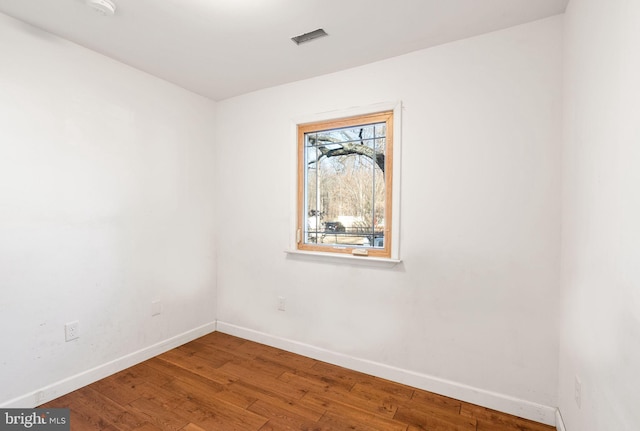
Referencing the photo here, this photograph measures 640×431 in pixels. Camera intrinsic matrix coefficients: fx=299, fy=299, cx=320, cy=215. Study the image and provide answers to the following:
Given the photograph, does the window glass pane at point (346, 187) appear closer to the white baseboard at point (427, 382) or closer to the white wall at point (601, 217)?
the white baseboard at point (427, 382)

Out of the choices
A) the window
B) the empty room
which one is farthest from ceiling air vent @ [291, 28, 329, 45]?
the window

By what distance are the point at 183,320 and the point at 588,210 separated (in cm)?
323

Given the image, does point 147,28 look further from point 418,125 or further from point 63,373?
point 63,373

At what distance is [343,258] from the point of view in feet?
8.32

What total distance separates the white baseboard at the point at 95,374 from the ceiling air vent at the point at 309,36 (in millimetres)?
2817

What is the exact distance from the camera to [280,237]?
287 centimetres

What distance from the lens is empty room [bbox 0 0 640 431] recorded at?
1.73m

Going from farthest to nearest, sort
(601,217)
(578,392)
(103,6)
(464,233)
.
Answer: (464,233), (103,6), (578,392), (601,217)

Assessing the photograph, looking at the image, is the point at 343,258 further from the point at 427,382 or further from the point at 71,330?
the point at 71,330

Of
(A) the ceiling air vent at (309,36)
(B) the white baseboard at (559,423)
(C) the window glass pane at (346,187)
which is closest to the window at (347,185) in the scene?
(C) the window glass pane at (346,187)

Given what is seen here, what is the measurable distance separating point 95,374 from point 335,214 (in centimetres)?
226

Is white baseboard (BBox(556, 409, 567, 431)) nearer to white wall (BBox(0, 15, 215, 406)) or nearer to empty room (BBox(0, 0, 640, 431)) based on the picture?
empty room (BBox(0, 0, 640, 431))

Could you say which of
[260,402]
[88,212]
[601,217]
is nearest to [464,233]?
[601,217]

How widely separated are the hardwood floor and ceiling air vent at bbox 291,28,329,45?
252 cm
